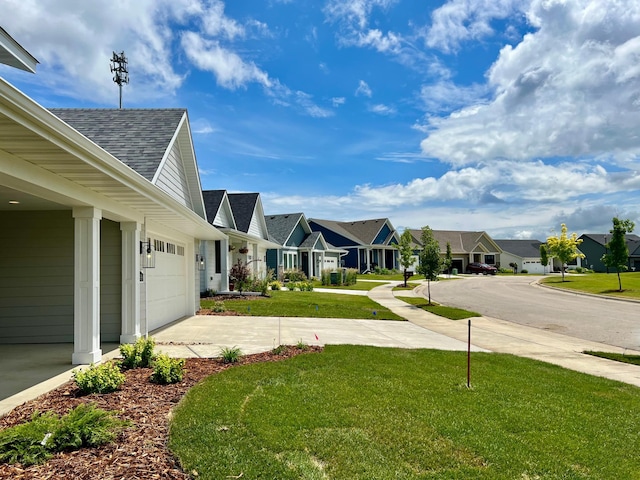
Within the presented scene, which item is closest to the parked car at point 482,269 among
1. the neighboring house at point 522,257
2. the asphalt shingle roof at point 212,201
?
the neighboring house at point 522,257

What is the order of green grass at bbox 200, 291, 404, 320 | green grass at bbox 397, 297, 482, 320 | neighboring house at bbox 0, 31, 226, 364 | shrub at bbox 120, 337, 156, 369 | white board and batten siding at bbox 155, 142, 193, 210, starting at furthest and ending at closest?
green grass at bbox 397, 297, 482, 320 < green grass at bbox 200, 291, 404, 320 < white board and batten siding at bbox 155, 142, 193, 210 < shrub at bbox 120, 337, 156, 369 < neighboring house at bbox 0, 31, 226, 364

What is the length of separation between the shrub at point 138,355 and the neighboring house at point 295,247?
79.6ft

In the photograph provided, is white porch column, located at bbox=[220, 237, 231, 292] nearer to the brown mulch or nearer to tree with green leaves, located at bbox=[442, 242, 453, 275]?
tree with green leaves, located at bbox=[442, 242, 453, 275]

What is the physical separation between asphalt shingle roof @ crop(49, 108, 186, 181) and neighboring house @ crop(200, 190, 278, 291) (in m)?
7.53

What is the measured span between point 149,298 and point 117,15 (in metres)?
6.84

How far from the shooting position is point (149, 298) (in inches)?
417

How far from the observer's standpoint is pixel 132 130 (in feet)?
39.0

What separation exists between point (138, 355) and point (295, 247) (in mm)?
28391

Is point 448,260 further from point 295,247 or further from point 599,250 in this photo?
point 599,250

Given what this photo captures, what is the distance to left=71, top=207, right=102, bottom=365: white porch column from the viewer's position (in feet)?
23.1

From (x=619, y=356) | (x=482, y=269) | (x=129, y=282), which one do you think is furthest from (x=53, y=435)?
(x=482, y=269)

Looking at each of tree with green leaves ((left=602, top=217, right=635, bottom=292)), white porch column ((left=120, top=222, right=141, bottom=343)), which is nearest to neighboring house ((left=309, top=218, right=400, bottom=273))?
tree with green leaves ((left=602, top=217, right=635, bottom=292))

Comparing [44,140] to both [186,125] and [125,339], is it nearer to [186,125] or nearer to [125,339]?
[125,339]

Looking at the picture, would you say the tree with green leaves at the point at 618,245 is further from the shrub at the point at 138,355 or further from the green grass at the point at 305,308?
the shrub at the point at 138,355
